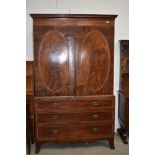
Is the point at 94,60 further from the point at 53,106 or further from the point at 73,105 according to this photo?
the point at 53,106

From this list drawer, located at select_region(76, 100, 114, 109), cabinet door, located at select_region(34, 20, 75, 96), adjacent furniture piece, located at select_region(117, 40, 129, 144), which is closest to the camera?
cabinet door, located at select_region(34, 20, 75, 96)

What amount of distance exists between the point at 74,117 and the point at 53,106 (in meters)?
0.34

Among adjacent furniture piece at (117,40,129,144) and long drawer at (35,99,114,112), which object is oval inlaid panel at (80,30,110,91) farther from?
adjacent furniture piece at (117,40,129,144)

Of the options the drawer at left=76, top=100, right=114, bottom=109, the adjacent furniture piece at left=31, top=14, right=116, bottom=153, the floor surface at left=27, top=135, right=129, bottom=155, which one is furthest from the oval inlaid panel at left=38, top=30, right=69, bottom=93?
the floor surface at left=27, top=135, right=129, bottom=155

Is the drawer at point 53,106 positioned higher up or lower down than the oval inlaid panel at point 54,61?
lower down

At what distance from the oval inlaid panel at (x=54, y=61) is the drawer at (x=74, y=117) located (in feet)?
1.23

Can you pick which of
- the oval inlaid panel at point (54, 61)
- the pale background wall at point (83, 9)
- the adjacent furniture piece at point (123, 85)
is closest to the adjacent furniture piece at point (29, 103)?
the oval inlaid panel at point (54, 61)

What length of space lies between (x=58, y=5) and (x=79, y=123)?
1.97 meters

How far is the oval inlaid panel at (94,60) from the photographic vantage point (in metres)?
3.19

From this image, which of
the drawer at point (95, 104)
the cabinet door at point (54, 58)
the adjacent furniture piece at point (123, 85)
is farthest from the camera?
the adjacent furniture piece at point (123, 85)

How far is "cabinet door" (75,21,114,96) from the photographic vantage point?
3.17 metres

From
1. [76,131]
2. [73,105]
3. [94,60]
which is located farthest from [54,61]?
[76,131]

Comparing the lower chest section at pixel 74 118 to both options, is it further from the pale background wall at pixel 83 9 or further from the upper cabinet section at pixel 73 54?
the pale background wall at pixel 83 9
